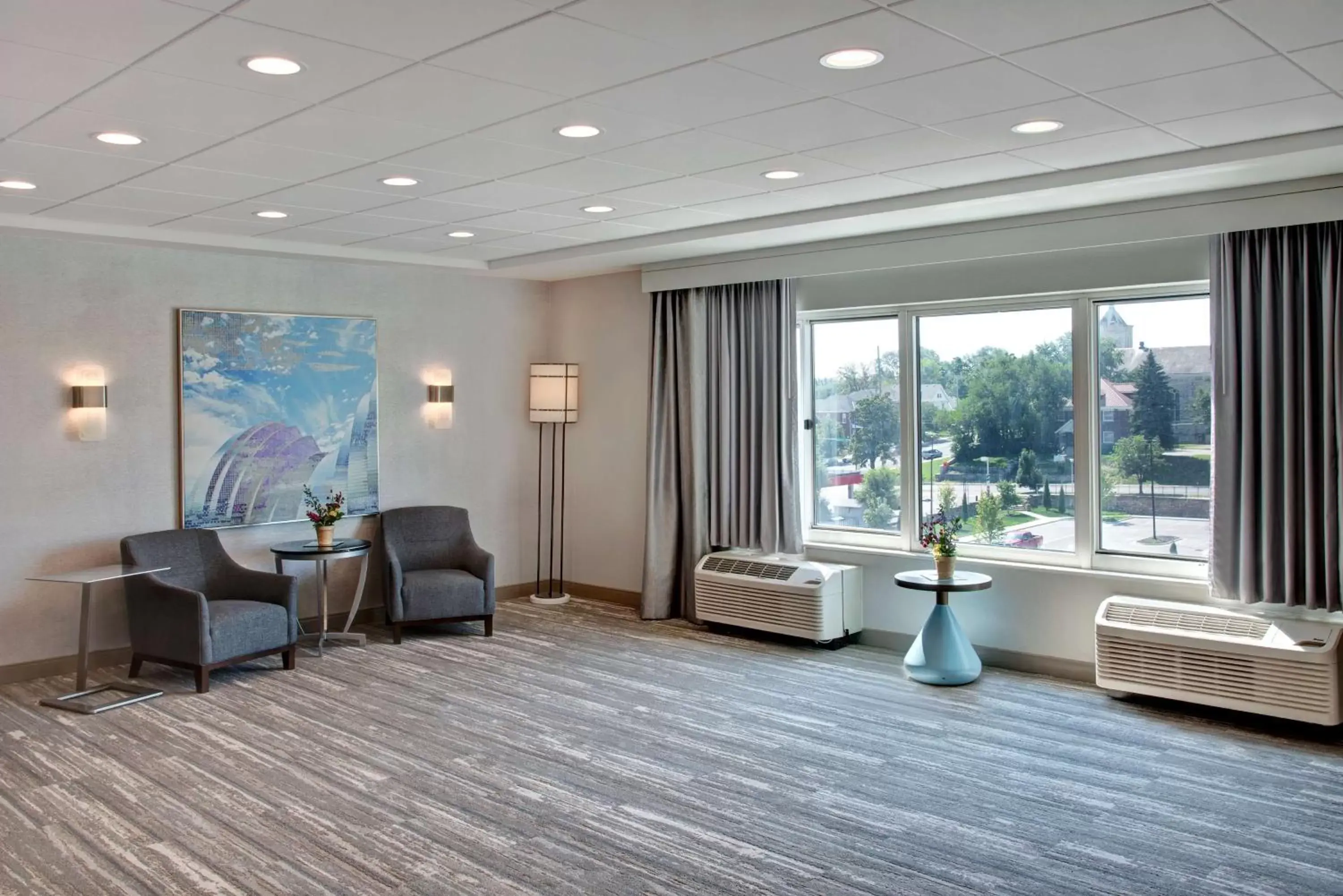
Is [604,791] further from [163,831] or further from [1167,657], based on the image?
[1167,657]

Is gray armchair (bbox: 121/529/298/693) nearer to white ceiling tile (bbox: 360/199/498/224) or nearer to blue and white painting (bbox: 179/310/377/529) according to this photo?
blue and white painting (bbox: 179/310/377/529)

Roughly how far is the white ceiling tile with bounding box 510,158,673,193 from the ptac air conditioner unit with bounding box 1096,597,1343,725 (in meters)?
3.17

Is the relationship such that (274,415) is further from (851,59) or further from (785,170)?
(851,59)

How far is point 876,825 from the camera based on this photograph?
3943 mm

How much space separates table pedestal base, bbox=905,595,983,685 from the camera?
19.1 feet

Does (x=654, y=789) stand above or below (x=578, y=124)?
below

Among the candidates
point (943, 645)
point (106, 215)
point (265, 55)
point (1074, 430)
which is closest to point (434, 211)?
point (106, 215)

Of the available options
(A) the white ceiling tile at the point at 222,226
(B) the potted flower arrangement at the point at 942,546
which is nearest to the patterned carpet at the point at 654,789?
(B) the potted flower arrangement at the point at 942,546

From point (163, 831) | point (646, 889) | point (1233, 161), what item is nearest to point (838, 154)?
point (1233, 161)

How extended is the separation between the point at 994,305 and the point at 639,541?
3.20 m

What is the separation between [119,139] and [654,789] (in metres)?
3.27

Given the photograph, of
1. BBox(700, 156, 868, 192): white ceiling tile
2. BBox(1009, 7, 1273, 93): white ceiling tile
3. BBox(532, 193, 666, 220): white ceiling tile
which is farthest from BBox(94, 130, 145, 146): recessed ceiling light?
BBox(1009, 7, 1273, 93): white ceiling tile

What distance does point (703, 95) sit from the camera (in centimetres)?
358

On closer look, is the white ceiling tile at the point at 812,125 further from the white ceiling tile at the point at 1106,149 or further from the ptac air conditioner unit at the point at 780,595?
the ptac air conditioner unit at the point at 780,595
